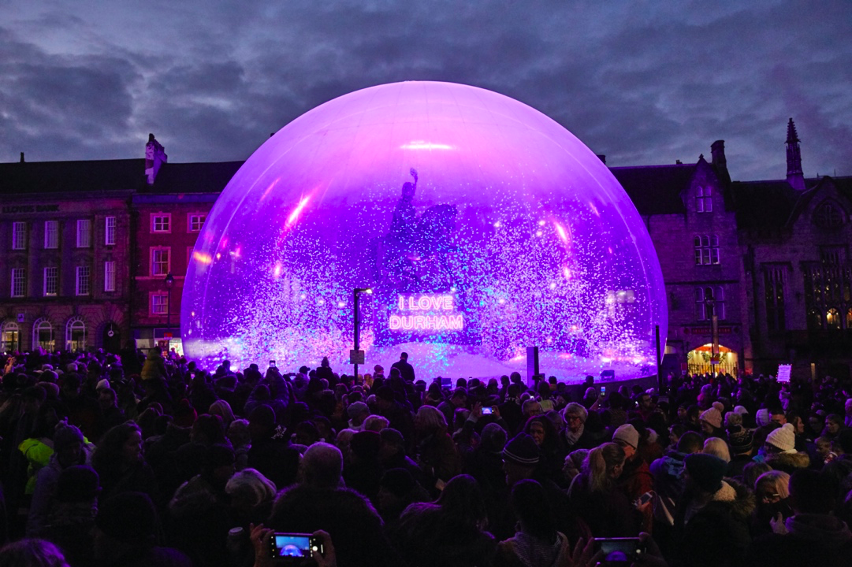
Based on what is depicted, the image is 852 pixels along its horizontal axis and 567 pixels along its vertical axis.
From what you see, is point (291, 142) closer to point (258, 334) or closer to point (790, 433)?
point (258, 334)

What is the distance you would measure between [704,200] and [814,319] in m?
9.01

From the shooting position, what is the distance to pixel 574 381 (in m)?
15.8

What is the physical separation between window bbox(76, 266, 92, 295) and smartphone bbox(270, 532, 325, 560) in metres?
48.4

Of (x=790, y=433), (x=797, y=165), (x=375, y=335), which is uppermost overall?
(x=797, y=165)

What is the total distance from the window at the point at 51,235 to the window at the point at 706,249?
40.5 metres

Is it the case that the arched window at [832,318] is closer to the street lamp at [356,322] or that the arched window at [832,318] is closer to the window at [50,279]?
the street lamp at [356,322]

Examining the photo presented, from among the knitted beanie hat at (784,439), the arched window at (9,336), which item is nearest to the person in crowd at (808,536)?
the knitted beanie hat at (784,439)

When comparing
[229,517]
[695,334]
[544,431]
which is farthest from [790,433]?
[695,334]

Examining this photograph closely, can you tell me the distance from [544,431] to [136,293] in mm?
43800

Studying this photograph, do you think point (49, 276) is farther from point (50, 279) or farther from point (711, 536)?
point (711, 536)

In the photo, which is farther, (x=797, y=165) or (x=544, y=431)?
(x=797, y=165)

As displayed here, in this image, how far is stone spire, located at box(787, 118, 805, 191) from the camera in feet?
144

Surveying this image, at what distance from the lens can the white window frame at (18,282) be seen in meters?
47.3

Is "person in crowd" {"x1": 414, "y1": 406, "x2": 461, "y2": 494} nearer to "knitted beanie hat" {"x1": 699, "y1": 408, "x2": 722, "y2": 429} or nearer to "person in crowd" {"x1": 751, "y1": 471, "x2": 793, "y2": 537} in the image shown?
"person in crowd" {"x1": 751, "y1": 471, "x2": 793, "y2": 537}
